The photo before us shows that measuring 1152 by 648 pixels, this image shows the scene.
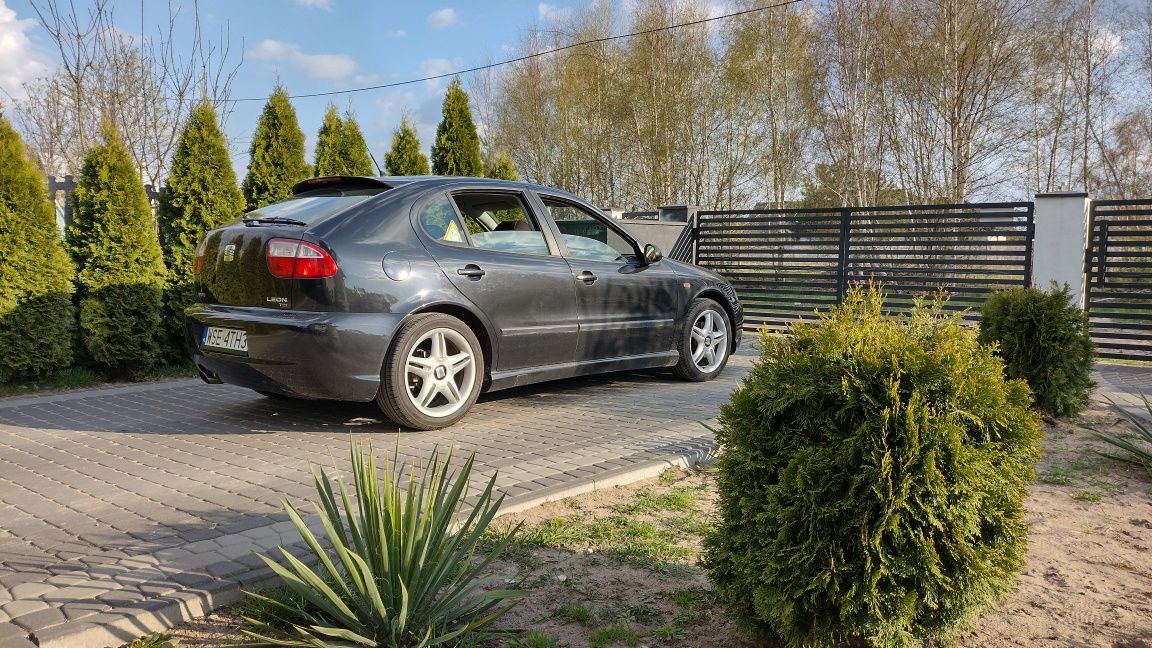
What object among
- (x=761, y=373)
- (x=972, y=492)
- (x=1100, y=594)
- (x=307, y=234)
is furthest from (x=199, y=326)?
(x=1100, y=594)

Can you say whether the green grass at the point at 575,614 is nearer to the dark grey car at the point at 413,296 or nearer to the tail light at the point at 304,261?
the dark grey car at the point at 413,296

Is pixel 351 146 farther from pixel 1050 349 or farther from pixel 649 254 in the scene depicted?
pixel 1050 349

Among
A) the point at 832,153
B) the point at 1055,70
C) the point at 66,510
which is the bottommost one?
the point at 66,510

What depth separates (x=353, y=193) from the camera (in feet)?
18.5

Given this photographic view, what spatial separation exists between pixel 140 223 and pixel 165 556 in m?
5.87

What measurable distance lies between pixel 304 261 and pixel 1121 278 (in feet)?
32.6

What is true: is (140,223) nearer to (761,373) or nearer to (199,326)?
(199,326)

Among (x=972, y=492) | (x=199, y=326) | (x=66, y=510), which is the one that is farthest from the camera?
(x=199, y=326)

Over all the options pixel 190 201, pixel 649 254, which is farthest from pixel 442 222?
pixel 190 201

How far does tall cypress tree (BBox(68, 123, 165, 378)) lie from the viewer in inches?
298

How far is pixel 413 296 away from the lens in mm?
5148

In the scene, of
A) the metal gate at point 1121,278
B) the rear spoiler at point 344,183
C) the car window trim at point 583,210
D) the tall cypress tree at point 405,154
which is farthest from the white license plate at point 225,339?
the metal gate at point 1121,278

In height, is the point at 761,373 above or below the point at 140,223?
below

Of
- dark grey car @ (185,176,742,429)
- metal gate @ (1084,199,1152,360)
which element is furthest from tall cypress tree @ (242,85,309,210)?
metal gate @ (1084,199,1152,360)
